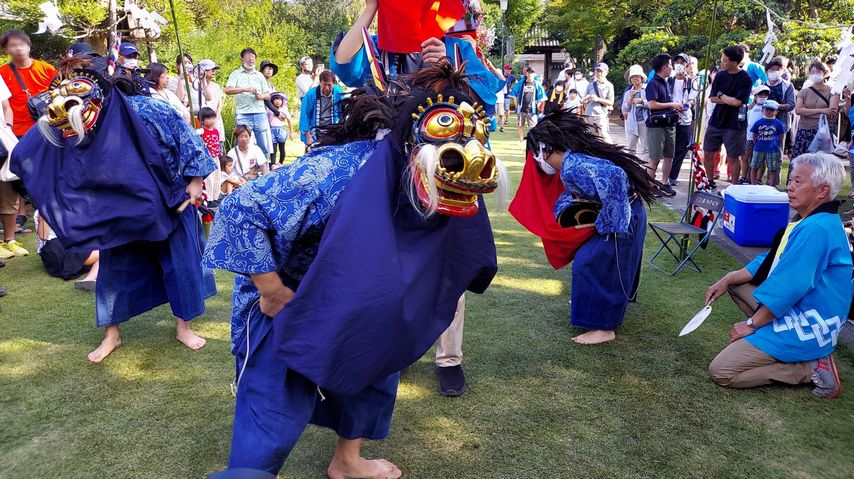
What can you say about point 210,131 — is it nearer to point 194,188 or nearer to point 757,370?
point 194,188

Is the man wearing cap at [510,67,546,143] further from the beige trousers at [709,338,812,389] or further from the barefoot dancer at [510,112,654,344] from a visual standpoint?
the beige trousers at [709,338,812,389]

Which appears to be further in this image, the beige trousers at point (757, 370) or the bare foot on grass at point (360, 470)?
the beige trousers at point (757, 370)

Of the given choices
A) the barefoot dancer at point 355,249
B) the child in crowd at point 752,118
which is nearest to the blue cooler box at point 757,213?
the child in crowd at point 752,118

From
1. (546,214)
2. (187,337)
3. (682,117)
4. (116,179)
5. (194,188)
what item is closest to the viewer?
(116,179)

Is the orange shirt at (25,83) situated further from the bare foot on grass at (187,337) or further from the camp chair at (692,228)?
the camp chair at (692,228)

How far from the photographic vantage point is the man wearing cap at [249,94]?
9352 mm

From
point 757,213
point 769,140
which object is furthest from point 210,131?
point 769,140

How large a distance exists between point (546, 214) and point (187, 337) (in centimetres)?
239

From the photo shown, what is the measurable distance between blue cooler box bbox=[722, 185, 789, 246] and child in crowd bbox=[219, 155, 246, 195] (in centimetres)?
516

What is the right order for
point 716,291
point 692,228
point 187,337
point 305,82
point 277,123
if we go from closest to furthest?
point 716,291, point 187,337, point 692,228, point 277,123, point 305,82

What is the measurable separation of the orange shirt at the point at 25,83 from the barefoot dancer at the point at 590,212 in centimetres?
493

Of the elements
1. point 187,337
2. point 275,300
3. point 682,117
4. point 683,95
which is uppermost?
point 683,95

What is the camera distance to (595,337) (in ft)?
13.3

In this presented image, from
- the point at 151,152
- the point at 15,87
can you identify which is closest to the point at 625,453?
the point at 151,152
